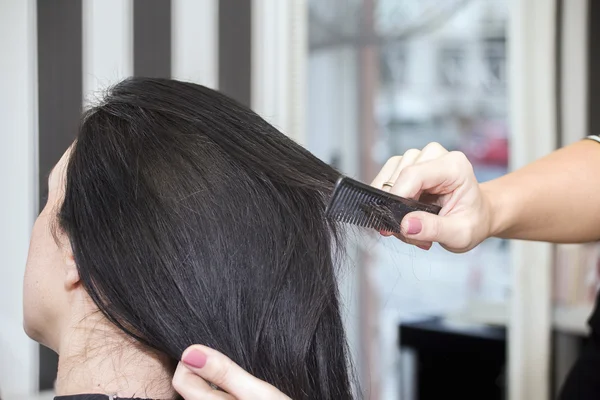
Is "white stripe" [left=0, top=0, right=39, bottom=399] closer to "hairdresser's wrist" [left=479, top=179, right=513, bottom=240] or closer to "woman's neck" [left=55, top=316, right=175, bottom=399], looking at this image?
"woman's neck" [left=55, top=316, right=175, bottom=399]

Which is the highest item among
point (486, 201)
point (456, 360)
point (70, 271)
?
point (486, 201)

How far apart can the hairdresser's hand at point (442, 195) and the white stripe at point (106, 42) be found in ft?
3.21

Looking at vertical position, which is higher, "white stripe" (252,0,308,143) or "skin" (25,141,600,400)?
"white stripe" (252,0,308,143)

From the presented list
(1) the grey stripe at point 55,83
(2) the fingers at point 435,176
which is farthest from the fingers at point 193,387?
(1) the grey stripe at point 55,83

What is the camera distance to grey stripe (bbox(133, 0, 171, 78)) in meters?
1.85

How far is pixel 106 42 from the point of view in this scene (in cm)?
177

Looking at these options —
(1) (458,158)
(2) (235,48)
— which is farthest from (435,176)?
(2) (235,48)

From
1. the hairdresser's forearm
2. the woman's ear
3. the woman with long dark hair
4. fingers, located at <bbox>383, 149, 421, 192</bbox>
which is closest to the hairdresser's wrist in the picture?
the hairdresser's forearm

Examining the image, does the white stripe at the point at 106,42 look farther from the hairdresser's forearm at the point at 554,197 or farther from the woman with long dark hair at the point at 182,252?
the hairdresser's forearm at the point at 554,197

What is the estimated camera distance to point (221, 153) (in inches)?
38.1

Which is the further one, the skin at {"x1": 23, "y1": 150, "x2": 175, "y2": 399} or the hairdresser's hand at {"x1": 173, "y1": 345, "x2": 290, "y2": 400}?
the skin at {"x1": 23, "y1": 150, "x2": 175, "y2": 399}

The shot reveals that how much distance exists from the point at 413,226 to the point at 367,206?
0.30ft

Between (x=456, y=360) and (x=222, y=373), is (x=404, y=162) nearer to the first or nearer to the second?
(x=222, y=373)

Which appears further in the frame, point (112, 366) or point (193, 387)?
point (112, 366)
